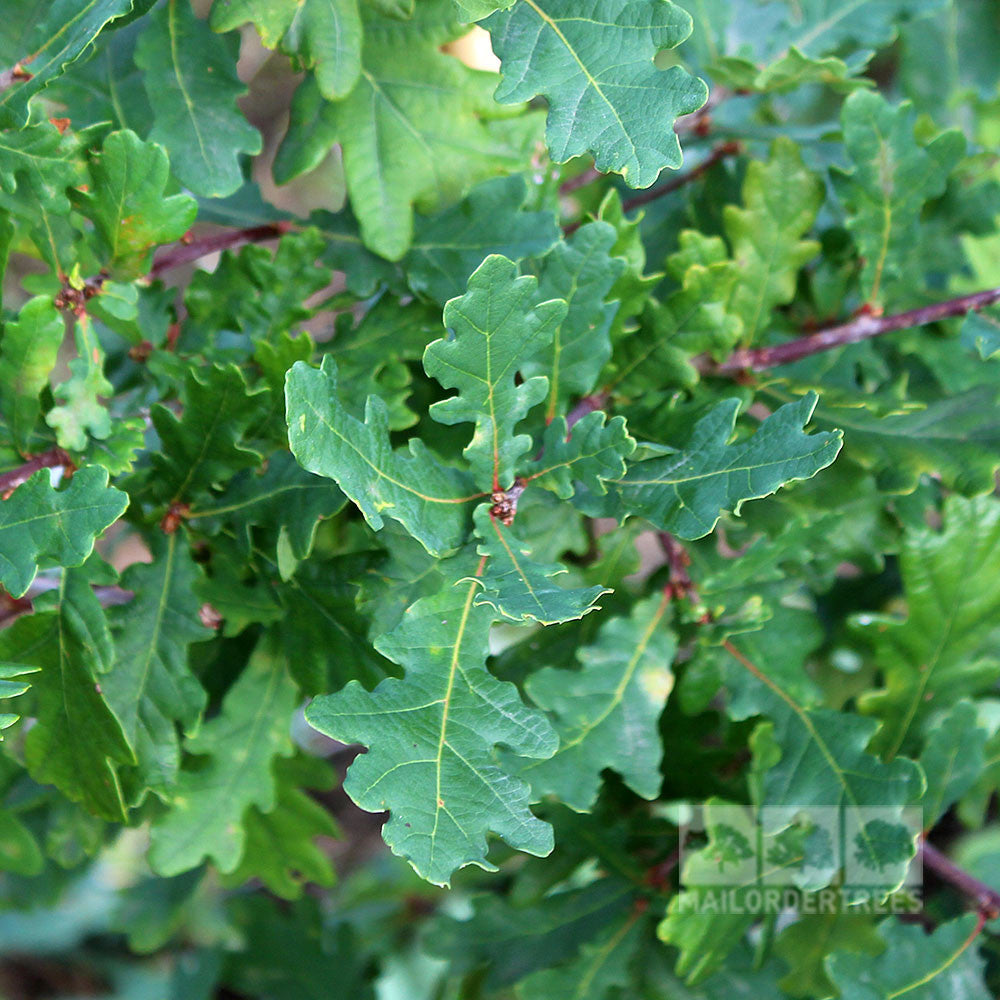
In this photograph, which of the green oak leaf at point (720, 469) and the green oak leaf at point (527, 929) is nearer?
the green oak leaf at point (720, 469)

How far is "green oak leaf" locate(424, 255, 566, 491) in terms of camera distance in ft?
2.27

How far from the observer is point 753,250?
1.04 m

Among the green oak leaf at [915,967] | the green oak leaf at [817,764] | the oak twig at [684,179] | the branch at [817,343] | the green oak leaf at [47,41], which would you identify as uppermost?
the green oak leaf at [47,41]

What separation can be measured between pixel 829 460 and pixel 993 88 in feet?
4.19

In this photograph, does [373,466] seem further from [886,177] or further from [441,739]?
[886,177]

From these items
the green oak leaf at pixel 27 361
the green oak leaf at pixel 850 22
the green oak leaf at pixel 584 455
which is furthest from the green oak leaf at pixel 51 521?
the green oak leaf at pixel 850 22

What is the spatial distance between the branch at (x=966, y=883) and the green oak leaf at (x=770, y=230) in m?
0.63

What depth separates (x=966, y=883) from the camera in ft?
3.54

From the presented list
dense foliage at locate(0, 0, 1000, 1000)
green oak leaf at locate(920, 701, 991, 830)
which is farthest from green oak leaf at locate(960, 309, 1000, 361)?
green oak leaf at locate(920, 701, 991, 830)

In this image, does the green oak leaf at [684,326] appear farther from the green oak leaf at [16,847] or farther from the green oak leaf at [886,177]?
the green oak leaf at [16,847]

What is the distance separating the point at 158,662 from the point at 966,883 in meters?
0.90

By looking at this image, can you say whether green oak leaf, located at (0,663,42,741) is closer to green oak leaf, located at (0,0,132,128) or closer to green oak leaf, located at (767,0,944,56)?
green oak leaf, located at (0,0,132,128)

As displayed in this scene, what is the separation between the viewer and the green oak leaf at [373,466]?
0.63 metres

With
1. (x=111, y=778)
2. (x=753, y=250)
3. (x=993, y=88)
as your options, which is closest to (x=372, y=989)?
(x=111, y=778)
